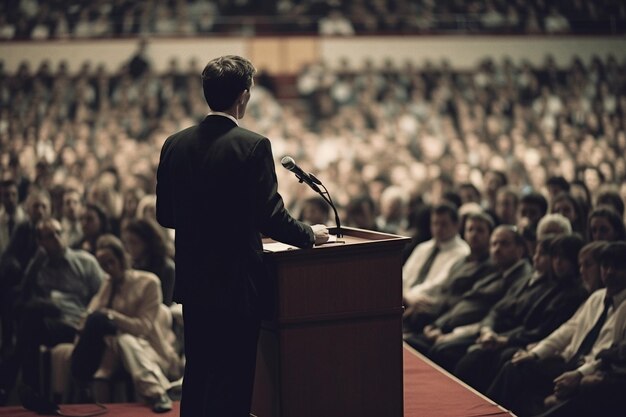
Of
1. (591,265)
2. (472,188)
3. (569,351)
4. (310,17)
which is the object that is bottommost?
(569,351)

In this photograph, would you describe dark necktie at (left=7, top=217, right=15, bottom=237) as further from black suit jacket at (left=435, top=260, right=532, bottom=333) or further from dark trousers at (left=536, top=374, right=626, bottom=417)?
dark trousers at (left=536, top=374, right=626, bottom=417)

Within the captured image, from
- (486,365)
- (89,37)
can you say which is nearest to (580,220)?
(486,365)

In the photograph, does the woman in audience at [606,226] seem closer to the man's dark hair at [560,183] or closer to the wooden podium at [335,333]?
the man's dark hair at [560,183]

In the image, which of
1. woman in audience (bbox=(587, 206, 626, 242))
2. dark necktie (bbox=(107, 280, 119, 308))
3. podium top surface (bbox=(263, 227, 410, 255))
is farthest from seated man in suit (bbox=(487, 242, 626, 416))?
dark necktie (bbox=(107, 280, 119, 308))

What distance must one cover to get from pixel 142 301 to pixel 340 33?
1179 cm

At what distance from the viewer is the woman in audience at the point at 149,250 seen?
4684mm

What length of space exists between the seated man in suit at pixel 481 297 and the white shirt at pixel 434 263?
1.30ft

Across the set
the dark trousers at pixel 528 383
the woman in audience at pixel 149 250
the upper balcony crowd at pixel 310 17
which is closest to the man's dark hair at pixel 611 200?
the dark trousers at pixel 528 383

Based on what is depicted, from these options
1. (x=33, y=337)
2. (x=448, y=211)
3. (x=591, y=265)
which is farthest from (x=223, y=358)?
(x=448, y=211)

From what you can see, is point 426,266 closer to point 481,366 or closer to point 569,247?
point 481,366

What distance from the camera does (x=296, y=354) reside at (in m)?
2.76

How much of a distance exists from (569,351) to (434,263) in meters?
1.54

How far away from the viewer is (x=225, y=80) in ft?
8.65

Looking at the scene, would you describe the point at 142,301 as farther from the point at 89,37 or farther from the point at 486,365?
the point at 89,37
